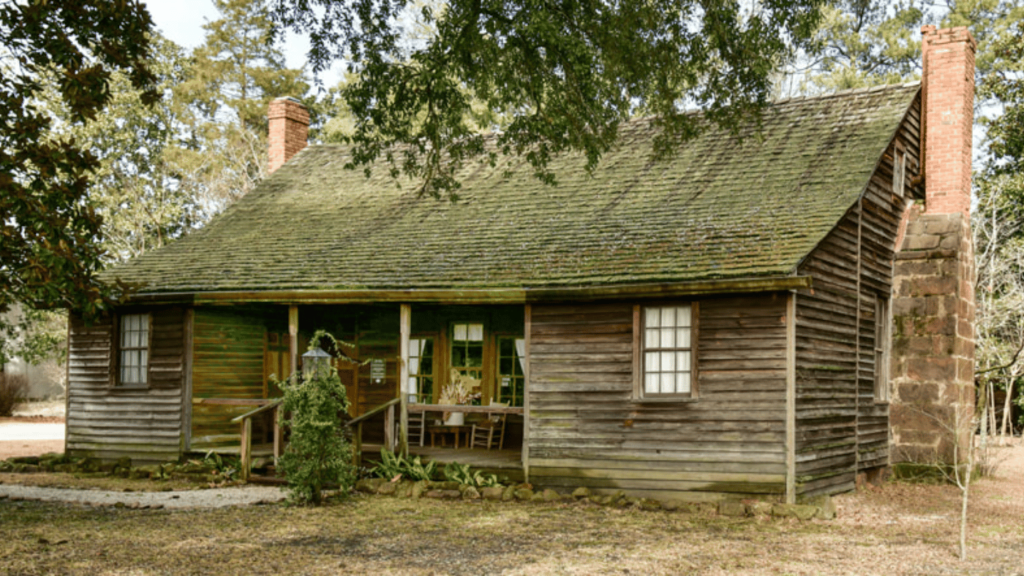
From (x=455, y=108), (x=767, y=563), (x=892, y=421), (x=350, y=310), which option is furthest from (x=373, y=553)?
(x=892, y=421)

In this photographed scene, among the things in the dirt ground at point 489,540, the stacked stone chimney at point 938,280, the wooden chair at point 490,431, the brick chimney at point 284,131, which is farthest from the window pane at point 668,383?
the brick chimney at point 284,131

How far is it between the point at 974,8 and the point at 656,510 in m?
29.3

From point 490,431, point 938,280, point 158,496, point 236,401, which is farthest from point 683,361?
point 158,496

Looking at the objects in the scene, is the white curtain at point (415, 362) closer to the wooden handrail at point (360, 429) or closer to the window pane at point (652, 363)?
the wooden handrail at point (360, 429)

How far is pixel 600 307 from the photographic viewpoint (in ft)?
45.7

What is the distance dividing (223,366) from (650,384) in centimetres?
832

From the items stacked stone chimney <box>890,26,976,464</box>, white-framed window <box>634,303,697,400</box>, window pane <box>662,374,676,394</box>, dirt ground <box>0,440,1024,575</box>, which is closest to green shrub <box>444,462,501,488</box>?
dirt ground <box>0,440,1024,575</box>

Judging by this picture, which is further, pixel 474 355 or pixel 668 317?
pixel 474 355

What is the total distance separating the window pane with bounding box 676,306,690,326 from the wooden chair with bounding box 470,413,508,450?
4.39 m

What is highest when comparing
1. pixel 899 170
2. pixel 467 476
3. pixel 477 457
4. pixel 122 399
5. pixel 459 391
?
pixel 899 170

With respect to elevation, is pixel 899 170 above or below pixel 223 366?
above

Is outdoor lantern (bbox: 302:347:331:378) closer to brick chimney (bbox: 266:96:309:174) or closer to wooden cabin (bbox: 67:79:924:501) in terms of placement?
wooden cabin (bbox: 67:79:924:501)

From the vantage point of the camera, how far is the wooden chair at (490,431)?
55.4ft

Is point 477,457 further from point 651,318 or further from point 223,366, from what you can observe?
point 223,366
